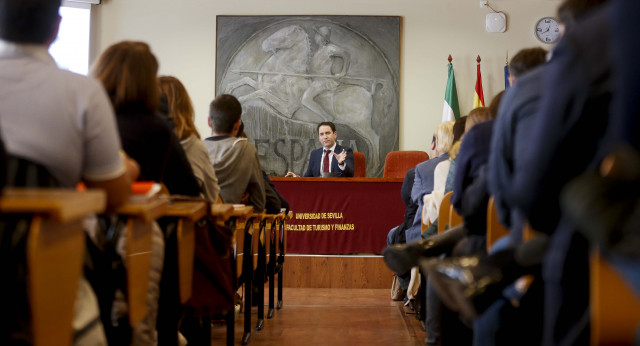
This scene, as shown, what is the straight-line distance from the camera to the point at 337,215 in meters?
6.68

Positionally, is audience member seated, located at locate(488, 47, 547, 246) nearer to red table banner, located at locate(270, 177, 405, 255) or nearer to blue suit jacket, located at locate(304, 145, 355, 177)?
red table banner, located at locate(270, 177, 405, 255)

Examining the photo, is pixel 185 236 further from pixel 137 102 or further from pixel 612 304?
pixel 612 304

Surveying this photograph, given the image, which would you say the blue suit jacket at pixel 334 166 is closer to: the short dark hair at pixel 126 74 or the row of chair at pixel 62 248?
the short dark hair at pixel 126 74

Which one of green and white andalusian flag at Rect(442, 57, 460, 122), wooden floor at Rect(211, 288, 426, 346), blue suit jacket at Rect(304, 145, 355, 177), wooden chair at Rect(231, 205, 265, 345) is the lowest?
wooden floor at Rect(211, 288, 426, 346)

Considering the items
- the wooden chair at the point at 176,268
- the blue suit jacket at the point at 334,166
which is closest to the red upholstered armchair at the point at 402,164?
the blue suit jacket at the point at 334,166

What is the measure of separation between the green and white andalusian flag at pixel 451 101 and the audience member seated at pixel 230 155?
16.6 ft

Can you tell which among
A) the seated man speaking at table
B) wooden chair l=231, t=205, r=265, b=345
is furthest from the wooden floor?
the seated man speaking at table

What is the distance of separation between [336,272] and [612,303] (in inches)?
215

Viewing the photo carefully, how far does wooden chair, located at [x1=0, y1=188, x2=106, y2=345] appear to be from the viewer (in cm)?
129

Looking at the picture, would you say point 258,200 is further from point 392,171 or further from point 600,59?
point 392,171

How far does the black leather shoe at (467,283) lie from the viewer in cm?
152

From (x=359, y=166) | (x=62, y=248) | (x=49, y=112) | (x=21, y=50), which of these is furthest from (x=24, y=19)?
(x=359, y=166)

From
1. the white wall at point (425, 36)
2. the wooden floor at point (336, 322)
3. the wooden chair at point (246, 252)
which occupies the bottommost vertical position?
the wooden floor at point (336, 322)

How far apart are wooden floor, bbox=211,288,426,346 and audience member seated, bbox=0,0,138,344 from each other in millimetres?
2391
